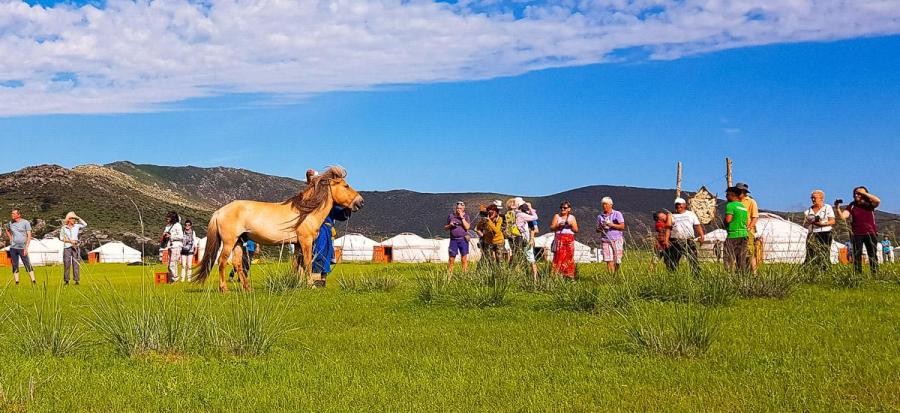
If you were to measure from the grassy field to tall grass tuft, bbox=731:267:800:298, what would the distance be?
0.07m

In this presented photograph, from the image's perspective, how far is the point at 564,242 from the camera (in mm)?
15570

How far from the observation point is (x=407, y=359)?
760 centimetres

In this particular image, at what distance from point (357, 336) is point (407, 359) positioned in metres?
1.70

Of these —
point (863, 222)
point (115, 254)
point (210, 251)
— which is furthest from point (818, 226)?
point (115, 254)

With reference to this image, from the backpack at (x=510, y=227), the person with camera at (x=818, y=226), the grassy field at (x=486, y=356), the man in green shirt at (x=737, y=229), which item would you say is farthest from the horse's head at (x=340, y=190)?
the person with camera at (x=818, y=226)

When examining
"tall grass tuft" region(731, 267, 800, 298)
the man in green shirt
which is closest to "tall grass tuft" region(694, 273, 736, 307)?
"tall grass tuft" region(731, 267, 800, 298)

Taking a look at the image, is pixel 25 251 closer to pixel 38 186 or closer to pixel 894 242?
pixel 894 242

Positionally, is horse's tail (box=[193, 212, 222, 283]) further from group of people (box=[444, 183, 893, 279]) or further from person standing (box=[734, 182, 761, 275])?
person standing (box=[734, 182, 761, 275])

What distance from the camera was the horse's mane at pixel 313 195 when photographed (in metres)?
16.2

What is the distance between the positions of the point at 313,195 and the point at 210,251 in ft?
6.93

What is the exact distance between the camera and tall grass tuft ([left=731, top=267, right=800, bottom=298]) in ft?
38.5

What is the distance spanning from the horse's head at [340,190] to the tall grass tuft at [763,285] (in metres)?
7.63

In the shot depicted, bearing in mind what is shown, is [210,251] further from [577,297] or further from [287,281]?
[577,297]

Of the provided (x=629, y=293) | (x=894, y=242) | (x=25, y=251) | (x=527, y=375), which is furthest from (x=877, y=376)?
(x=25, y=251)
